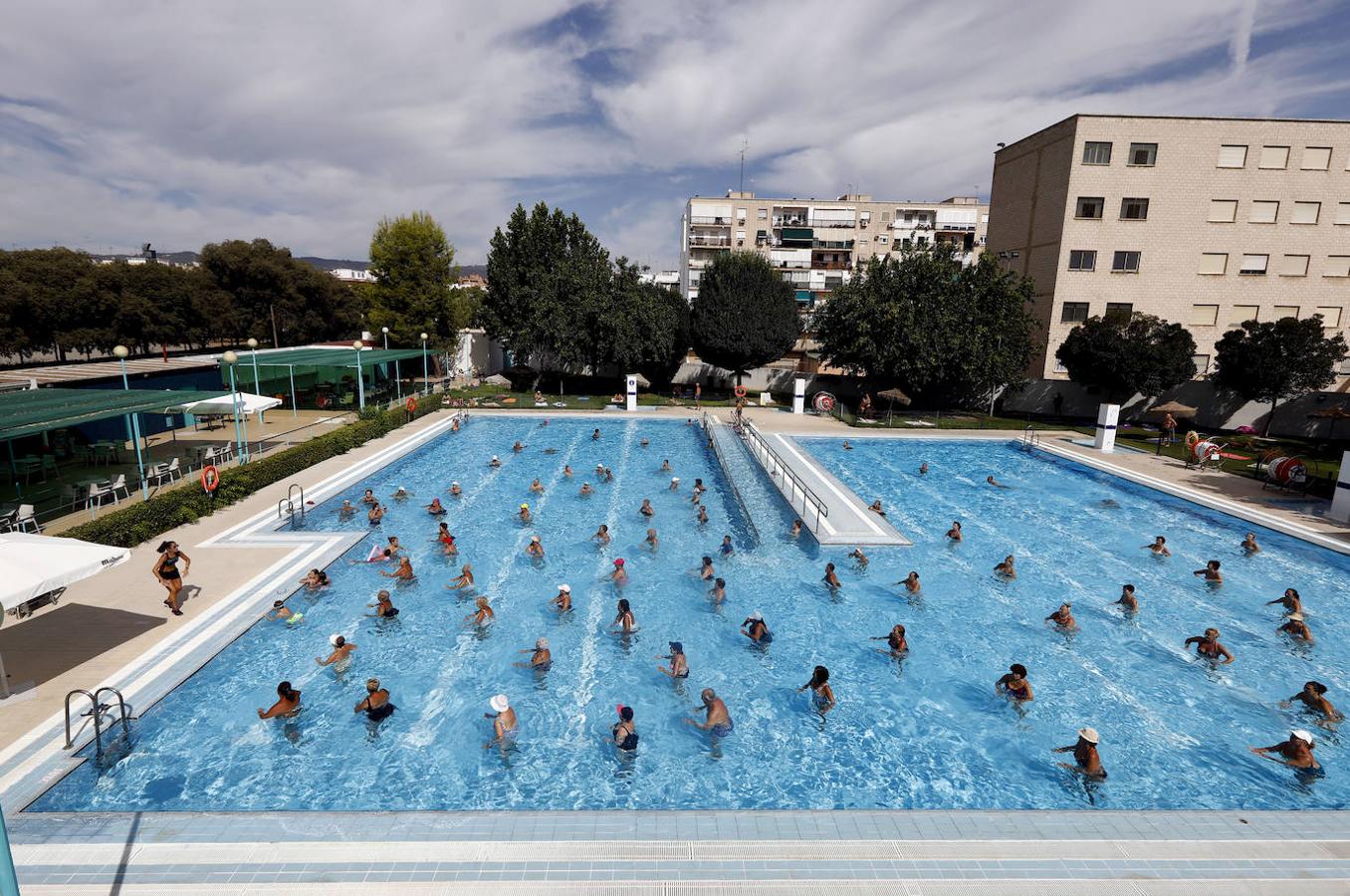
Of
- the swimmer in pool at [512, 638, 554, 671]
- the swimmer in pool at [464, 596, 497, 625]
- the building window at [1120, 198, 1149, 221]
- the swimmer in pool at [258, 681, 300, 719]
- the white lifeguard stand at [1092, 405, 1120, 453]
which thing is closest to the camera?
the swimmer in pool at [258, 681, 300, 719]

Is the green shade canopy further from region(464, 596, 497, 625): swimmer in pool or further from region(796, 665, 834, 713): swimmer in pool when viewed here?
region(796, 665, 834, 713): swimmer in pool

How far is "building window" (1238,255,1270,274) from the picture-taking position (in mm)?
37875

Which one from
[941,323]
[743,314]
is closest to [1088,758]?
[941,323]

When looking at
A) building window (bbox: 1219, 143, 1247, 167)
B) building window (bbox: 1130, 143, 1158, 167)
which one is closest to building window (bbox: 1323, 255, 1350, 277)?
building window (bbox: 1219, 143, 1247, 167)

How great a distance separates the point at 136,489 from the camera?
62.8ft

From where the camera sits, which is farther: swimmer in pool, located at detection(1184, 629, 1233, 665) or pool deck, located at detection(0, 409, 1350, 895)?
swimmer in pool, located at detection(1184, 629, 1233, 665)

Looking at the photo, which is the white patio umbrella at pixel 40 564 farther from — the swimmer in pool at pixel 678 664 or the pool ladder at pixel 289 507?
the swimmer in pool at pixel 678 664

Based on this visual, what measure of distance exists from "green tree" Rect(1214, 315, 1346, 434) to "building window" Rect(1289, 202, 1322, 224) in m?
10.2

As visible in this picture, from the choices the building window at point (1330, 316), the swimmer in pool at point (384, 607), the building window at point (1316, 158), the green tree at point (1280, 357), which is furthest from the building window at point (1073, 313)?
the swimmer in pool at point (384, 607)

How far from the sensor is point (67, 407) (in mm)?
15719

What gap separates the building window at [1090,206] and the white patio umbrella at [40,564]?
46.8 meters

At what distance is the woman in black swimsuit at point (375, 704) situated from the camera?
991 centimetres

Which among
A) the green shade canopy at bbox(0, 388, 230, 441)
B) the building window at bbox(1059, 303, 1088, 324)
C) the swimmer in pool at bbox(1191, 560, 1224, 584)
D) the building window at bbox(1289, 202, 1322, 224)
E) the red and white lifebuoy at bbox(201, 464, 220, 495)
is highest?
the building window at bbox(1289, 202, 1322, 224)

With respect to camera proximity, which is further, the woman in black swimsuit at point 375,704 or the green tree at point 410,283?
the green tree at point 410,283
